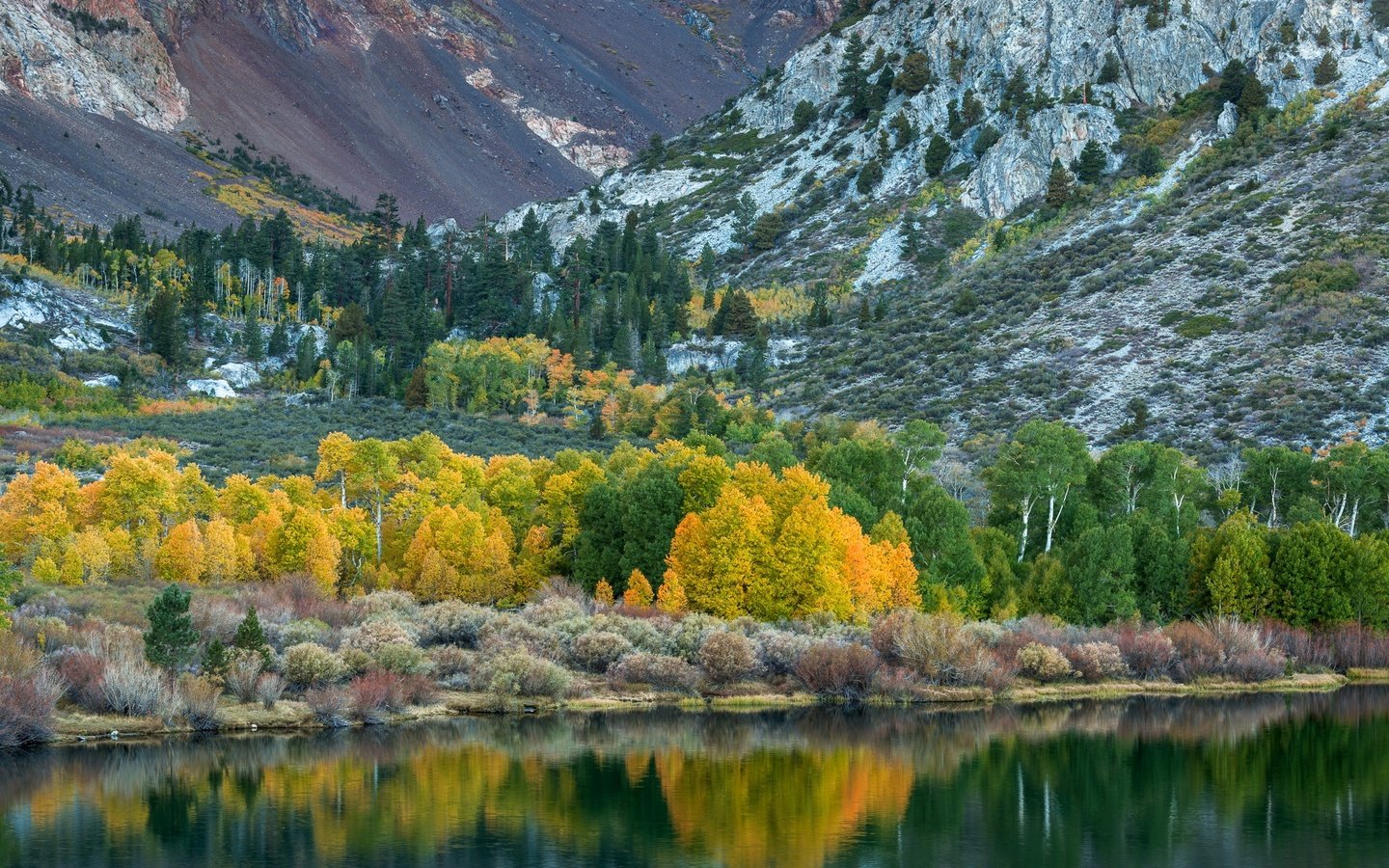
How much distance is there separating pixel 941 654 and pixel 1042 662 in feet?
17.1

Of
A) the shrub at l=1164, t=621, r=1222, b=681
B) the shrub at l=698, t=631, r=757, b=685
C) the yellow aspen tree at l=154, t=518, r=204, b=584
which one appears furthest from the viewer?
the yellow aspen tree at l=154, t=518, r=204, b=584

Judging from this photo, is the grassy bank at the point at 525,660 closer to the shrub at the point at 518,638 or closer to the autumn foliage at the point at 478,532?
the shrub at the point at 518,638

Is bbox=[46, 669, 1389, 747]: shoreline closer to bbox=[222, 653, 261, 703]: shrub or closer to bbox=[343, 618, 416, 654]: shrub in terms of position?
bbox=[222, 653, 261, 703]: shrub

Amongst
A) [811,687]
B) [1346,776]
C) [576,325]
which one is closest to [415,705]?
[811,687]

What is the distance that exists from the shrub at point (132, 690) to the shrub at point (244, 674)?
3.35m

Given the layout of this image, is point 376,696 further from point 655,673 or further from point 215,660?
point 655,673

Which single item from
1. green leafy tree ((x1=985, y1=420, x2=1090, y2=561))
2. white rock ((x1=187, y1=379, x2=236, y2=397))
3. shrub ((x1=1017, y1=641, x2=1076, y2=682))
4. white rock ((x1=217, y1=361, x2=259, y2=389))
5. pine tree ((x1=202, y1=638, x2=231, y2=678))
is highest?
white rock ((x1=217, y1=361, x2=259, y2=389))

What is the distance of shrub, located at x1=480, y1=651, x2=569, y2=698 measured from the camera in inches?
2189

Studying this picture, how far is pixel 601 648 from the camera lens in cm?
5991

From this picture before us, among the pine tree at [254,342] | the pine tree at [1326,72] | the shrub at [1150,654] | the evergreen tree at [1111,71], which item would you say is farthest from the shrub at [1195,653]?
the evergreen tree at [1111,71]

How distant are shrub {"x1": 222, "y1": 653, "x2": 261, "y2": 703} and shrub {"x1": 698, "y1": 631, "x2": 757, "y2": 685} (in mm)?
17827

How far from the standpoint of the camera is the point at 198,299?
522ft

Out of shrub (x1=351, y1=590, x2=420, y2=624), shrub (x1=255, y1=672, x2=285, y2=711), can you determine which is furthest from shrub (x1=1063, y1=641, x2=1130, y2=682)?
A: shrub (x1=255, y1=672, x2=285, y2=711)

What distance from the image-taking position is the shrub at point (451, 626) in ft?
203
